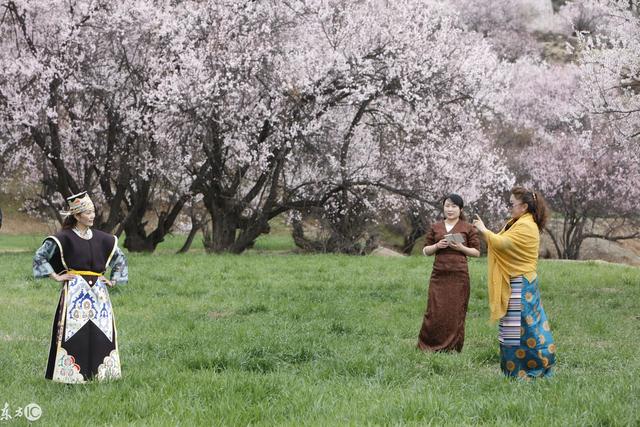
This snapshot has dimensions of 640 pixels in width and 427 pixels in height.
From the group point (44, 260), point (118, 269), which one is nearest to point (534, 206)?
point (118, 269)

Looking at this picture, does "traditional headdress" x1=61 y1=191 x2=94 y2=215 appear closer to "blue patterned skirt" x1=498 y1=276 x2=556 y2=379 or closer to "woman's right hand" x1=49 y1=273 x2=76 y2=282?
"woman's right hand" x1=49 y1=273 x2=76 y2=282

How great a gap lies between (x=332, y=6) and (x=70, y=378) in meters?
16.6

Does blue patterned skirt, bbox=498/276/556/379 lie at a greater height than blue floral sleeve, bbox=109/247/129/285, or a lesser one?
lesser

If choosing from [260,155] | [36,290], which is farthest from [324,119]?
[36,290]

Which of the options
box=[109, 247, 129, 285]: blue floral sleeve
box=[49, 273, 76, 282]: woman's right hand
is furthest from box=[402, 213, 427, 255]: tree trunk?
box=[49, 273, 76, 282]: woman's right hand

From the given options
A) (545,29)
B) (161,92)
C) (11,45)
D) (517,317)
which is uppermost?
(545,29)

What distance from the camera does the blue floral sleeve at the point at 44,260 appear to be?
647 centimetres

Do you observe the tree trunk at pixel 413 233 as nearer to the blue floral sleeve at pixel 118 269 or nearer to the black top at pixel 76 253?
the blue floral sleeve at pixel 118 269

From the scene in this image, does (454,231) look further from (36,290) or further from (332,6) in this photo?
(332,6)

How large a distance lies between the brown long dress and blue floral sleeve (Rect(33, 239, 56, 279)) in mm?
4254

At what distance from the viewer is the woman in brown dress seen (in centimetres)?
843

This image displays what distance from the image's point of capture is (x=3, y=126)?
1959 centimetres

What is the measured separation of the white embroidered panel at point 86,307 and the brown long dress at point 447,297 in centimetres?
368

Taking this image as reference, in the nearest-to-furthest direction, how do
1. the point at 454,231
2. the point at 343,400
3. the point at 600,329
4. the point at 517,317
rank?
the point at 343,400 < the point at 517,317 < the point at 454,231 < the point at 600,329
